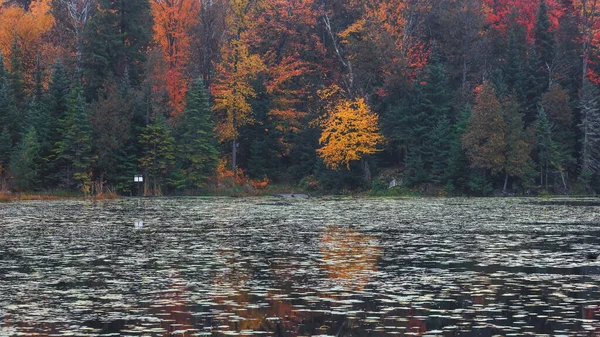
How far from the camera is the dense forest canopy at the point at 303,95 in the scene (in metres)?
80.6

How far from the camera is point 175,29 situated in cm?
9612

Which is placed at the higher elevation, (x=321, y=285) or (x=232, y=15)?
(x=232, y=15)

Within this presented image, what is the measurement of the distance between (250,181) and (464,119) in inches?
853

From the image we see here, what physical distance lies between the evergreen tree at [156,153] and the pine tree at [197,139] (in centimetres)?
142

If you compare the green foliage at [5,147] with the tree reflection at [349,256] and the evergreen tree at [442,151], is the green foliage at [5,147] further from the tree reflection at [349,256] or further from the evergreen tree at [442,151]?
the tree reflection at [349,256]

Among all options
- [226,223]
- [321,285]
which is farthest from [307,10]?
[321,285]

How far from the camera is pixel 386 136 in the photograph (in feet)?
289

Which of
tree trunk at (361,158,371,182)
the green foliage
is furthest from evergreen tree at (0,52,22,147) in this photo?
tree trunk at (361,158,371,182)

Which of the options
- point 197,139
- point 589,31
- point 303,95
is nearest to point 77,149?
point 197,139

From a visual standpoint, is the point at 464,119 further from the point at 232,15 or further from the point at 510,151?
the point at 232,15

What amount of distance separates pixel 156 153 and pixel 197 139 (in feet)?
13.5

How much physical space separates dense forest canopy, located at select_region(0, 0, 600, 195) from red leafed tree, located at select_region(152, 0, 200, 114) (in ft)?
0.71

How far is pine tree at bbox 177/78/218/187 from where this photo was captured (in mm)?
82750

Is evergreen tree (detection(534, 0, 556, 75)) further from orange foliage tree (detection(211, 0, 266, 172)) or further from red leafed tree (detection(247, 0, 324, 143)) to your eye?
orange foliage tree (detection(211, 0, 266, 172))
